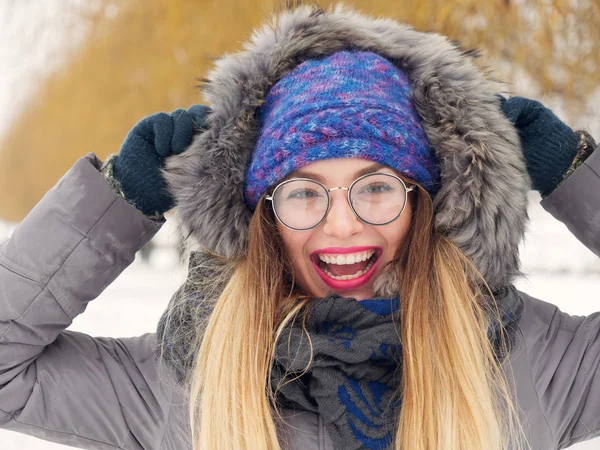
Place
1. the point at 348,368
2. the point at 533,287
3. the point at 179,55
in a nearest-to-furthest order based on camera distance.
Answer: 1. the point at 348,368
2. the point at 533,287
3. the point at 179,55

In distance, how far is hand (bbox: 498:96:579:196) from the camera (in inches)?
67.1

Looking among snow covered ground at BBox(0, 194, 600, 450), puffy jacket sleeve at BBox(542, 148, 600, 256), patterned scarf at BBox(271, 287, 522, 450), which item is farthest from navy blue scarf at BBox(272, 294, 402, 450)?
snow covered ground at BBox(0, 194, 600, 450)

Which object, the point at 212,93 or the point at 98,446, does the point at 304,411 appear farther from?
the point at 212,93

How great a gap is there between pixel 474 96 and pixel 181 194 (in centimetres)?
86

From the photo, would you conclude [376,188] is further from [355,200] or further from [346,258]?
[346,258]

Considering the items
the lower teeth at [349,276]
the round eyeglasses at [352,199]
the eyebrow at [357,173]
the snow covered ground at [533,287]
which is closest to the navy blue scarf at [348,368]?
the lower teeth at [349,276]

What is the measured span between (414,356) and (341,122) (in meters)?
0.65

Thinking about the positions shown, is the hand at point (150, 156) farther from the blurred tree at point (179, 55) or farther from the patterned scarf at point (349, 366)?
the blurred tree at point (179, 55)

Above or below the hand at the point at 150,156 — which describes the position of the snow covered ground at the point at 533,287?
below

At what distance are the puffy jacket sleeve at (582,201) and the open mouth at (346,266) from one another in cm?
52

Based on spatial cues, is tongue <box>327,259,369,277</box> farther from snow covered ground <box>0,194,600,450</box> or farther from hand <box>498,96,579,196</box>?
snow covered ground <box>0,194,600,450</box>

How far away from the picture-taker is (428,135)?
173 cm

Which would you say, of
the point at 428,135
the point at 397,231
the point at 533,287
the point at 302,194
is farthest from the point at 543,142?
the point at 533,287

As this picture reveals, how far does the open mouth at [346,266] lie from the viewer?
5.73 feet
